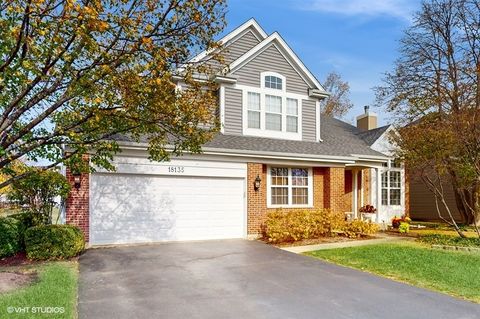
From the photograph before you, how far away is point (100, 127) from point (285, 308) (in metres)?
4.95

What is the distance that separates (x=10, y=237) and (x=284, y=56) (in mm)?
11550

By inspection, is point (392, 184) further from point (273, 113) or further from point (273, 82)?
point (273, 82)

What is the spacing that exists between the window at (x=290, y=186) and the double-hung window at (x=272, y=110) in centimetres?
161

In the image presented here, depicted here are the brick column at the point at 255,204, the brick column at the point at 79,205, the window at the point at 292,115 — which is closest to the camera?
the brick column at the point at 79,205

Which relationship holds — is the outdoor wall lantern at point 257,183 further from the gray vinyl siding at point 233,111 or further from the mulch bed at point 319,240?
the gray vinyl siding at point 233,111

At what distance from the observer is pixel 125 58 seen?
7.14 meters

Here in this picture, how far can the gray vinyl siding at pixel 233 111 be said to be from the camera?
1430 centimetres

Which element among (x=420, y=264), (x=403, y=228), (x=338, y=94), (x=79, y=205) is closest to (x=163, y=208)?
(x=79, y=205)

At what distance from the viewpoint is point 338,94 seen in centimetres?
3866

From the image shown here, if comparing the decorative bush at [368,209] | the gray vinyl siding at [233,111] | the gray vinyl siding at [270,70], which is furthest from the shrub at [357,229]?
the gray vinyl siding at [270,70]

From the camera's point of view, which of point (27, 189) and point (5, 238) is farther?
point (27, 189)

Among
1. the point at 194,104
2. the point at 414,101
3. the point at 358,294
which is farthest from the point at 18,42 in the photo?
the point at 414,101

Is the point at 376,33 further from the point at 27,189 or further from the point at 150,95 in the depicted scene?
the point at 27,189

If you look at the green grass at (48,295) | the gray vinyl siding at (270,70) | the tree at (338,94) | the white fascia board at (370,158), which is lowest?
the green grass at (48,295)
